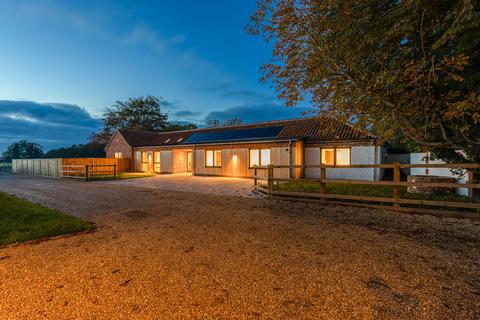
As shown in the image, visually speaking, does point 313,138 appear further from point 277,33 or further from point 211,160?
point 277,33

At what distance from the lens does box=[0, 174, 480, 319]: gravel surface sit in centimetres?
250

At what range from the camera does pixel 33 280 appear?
313 centimetres

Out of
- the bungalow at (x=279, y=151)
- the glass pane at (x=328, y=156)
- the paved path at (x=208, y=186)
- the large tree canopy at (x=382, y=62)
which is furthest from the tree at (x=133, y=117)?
the large tree canopy at (x=382, y=62)

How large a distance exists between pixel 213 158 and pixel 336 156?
9756 millimetres

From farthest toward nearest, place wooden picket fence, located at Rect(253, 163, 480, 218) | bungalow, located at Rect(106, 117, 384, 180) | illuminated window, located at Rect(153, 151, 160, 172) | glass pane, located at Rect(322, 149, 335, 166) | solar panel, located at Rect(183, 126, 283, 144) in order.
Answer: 1. illuminated window, located at Rect(153, 151, 160, 172)
2. solar panel, located at Rect(183, 126, 283, 144)
3. glass pane, located at Rect(322, 149, 335, 166)
4. bungalow, located at Rect(106, 117, 384, 180)
5. wooden picket fence, located at Rect(253, 163, 480, 218)

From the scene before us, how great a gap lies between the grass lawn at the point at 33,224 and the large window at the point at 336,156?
49.3ft

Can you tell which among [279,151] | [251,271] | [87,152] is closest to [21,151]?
[87,152]

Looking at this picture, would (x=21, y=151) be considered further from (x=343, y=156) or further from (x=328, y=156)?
(x=343, y=156)

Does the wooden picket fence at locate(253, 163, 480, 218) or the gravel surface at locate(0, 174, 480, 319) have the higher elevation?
the wooden picket fence at locate(253, 163, 480, 218)

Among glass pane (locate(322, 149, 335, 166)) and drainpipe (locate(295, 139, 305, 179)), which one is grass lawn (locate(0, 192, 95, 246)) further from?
glass pane (locate(322, 149, 335, 166))

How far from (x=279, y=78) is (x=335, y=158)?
11.7 m

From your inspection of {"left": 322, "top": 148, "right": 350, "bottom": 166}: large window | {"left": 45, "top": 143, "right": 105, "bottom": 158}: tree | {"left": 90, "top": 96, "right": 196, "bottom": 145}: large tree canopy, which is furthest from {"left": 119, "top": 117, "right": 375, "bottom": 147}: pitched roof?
{"left": 90, "top": 96, "right": 196, "bottom": 145}: large tree canopy

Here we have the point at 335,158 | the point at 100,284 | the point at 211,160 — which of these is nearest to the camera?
the point at 100,284

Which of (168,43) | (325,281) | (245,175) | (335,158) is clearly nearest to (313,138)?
(335,158)
